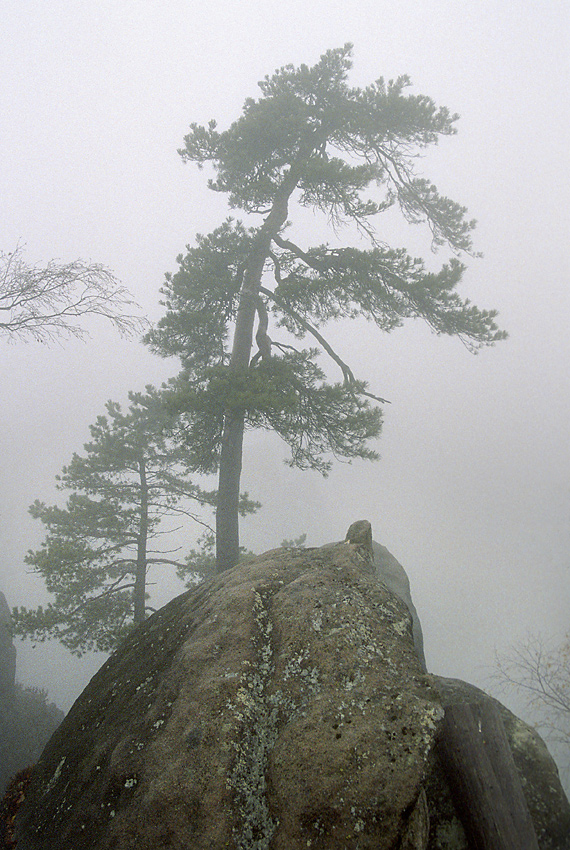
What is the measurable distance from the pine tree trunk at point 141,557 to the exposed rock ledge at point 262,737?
8.89m

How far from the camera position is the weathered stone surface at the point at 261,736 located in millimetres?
2555

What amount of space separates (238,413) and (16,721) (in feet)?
50.7

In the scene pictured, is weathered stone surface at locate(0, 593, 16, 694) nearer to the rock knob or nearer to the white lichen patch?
the rock knob

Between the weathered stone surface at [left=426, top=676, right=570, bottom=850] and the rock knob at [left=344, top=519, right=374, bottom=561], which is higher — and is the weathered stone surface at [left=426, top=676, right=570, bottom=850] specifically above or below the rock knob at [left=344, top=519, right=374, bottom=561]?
below

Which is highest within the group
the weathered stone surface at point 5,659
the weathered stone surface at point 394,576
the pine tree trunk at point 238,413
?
the pine tree trunk at point 238,413

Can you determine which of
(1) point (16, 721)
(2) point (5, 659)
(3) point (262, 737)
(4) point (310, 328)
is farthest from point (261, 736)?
(2) point (5, 659)

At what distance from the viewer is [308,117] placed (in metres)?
13.6

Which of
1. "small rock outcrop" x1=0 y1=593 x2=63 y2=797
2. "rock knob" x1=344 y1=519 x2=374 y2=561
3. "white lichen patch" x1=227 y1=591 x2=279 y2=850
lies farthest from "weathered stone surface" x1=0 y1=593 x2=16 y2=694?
"white lichen patch" x1=227 y1=591 x2=279 y2=850

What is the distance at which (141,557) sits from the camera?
13.8m

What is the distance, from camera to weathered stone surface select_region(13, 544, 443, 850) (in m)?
2.55

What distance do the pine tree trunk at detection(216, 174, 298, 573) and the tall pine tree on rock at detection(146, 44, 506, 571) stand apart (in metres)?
0.04

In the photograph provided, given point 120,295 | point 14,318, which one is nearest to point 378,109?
point 120,295

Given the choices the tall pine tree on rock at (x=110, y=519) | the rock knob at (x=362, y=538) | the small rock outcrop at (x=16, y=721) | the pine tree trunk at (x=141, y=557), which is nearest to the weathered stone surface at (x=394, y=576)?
the tall pine tree on rock at (x=110, y=519)

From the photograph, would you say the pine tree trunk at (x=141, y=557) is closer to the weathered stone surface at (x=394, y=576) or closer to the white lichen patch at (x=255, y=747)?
the weathered stone surface at (x=394, y=576)
